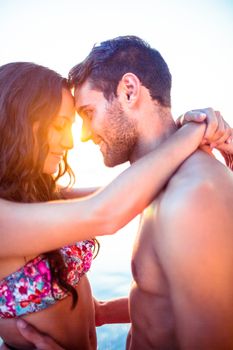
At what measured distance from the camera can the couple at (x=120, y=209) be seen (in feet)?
4.16

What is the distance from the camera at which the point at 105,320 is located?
2691mm

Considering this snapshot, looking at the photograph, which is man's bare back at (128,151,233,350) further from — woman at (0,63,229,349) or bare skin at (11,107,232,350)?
woman at (0,63,229,349)

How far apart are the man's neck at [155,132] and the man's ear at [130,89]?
16cm

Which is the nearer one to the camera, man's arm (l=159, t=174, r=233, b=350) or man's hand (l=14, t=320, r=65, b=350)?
man's arm (l=159, t=174, r=233, b=350)

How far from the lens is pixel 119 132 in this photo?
6.66 ft

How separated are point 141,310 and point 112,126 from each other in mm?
1067

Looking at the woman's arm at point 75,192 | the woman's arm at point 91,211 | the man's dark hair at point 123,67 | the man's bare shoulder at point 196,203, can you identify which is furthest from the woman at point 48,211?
the woman's arm at point 75,192

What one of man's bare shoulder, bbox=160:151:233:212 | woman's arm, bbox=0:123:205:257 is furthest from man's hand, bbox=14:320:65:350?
man's bare shoulder, bbox=160:151:233:212

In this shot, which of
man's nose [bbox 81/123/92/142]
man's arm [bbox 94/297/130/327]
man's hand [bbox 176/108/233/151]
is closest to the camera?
man's hand [bbox 176/108/233/151]

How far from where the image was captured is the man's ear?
195 centimetres

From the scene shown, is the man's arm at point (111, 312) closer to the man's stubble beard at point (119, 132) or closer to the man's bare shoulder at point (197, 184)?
the man's stubble beard at point (119, 132)

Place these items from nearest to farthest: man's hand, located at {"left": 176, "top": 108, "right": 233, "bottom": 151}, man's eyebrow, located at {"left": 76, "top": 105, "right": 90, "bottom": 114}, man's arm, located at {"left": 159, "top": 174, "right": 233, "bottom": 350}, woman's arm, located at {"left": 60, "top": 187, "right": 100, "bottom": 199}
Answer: man's arm, located at {"left": 159, "top": 174, "right": 233, "bottom": 350} → man's hand, located at {"left": 176, "top": 108, "right": 233, "bottom": 151} → man's eyebrow, located at {"left": 76, "top": 105, "right": 90, "bottom": 114} → woman's arm, located at {"left": 60, "top": 187, "right": 100, "bottom": 199}

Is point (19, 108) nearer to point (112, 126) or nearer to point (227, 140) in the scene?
point (112, 126)

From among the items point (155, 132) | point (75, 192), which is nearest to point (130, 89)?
point (155, 132)
